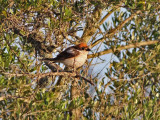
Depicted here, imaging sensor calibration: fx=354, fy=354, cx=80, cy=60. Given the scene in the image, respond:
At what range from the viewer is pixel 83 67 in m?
8.09

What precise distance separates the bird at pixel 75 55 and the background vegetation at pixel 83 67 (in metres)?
0.17

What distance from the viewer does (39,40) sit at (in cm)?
788

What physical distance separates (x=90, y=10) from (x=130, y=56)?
6.51ft

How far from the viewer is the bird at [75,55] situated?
26.7ft

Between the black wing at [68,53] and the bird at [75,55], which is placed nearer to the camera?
the bird at [75,55]

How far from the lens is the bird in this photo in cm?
815

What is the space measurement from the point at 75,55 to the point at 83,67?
1.47 ft

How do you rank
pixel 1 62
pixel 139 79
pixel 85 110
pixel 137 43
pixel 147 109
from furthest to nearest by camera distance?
pixel 137 43, pixel 139 79, pixel 85 110, pixel 147 109, pixel 1 62

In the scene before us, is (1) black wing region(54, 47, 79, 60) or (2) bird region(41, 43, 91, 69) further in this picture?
(1) black wing region(54, 47, 79, 60)

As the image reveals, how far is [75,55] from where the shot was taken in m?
8.39

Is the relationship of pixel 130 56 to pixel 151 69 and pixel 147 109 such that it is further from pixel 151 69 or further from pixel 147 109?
pixel 147 109

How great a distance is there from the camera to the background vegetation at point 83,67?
22.0 feet

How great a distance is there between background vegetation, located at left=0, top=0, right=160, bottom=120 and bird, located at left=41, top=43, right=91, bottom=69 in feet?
0.56

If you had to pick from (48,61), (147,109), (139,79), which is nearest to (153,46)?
(139,79)
